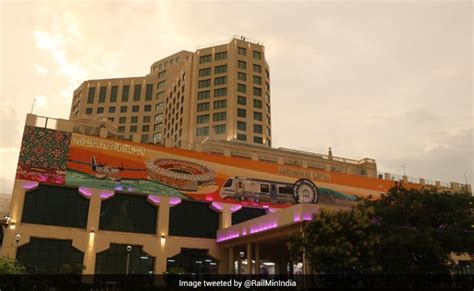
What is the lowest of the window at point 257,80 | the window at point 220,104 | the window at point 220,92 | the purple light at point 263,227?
the purple light at point 263,227

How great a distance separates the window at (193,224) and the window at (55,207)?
1022 centimetres

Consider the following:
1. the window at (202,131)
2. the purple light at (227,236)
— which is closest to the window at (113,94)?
the window at (202,131)

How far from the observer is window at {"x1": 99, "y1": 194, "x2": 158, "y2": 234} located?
50.4 meters

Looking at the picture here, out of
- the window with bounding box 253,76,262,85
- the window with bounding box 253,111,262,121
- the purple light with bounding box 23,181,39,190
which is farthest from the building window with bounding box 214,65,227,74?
the purple light with bounding box 23,181,39,190

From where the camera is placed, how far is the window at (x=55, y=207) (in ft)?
155

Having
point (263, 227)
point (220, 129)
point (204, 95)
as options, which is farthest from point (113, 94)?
point (263, 227)

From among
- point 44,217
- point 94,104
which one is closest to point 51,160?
point 44,217

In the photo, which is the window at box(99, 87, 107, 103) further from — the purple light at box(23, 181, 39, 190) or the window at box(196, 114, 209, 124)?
the purple light at box(23, 181, 39, 190)

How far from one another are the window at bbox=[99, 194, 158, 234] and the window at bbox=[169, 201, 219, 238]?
236cm

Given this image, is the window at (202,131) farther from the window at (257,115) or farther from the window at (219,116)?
the window at (257,115)

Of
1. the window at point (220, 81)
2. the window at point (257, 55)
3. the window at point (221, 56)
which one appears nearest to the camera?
the window at point (220, 81)

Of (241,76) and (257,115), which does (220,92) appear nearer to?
(241,76)

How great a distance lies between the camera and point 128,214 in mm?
51688

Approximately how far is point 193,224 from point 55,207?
1587cm
